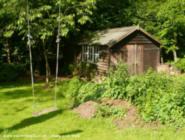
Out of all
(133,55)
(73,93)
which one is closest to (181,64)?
(133,55)

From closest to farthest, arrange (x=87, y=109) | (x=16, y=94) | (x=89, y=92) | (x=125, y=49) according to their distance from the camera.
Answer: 1. (x=87, y=109)
2. (x=89, y=92)
3. (x=16, y=94)
4. (x=125, y=49)

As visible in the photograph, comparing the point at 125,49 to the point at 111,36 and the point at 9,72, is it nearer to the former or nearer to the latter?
the point at 111,36

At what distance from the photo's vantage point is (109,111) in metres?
11.2

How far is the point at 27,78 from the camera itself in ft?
77.4

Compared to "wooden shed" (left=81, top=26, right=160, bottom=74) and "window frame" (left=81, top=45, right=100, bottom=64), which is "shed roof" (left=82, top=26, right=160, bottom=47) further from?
"window frame" (left=81, top=45, right=100, bottom=64)

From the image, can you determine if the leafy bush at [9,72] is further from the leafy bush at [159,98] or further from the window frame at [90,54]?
the leafy bush at [159,98]

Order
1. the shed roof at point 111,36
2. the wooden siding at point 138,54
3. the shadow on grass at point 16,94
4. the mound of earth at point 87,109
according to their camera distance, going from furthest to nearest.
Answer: the wooden siding at point 138,54 → the shed roof at point 111,36 → the shadow on grass at point 16,94 → the mound of earth at point 87,109

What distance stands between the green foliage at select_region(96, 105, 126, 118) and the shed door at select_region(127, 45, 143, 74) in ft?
37.7

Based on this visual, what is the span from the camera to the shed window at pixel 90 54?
23.2 meters

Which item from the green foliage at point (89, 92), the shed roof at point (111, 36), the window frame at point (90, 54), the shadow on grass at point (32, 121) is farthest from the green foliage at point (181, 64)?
the shadow on grass at point (32, 121)

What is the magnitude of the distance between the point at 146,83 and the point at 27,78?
44.1 feet

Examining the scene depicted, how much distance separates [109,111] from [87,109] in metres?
0.88

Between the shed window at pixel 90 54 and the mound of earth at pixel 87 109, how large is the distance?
11.0 m

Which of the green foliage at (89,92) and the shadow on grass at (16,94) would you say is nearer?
the green foliage at (89,92)
